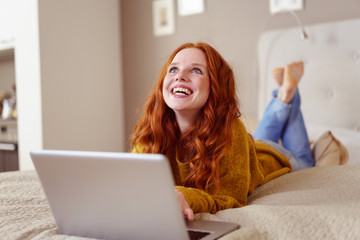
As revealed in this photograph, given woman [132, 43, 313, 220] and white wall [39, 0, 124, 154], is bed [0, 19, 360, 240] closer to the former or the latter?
woman [132, 43, 313, 220]

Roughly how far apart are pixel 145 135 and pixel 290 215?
529mm

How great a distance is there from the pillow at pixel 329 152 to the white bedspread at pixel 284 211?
0.43 m

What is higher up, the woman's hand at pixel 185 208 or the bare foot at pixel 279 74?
the bare foot at pixel 279 74

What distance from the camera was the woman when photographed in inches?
43.0

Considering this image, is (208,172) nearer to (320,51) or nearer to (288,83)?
(288,83)

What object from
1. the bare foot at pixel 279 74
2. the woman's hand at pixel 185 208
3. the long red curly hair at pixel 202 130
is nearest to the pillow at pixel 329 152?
the bare foot at pixel 279 74

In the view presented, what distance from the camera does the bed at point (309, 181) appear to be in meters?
0.81

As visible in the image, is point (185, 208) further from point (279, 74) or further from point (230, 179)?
point (279, 74)

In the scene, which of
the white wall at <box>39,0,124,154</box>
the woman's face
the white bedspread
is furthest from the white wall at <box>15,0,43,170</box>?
the woman's face

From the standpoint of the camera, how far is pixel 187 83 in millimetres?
1136

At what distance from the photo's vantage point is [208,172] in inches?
42.4

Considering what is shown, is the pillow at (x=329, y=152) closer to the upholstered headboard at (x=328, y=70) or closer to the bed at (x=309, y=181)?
the bed at (x=309, y=181)

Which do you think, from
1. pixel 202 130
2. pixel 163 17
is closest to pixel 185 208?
pixel 202 130

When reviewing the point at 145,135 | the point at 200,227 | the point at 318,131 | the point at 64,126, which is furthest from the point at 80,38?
the point at 200,227
